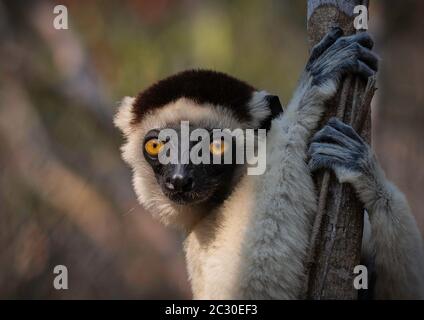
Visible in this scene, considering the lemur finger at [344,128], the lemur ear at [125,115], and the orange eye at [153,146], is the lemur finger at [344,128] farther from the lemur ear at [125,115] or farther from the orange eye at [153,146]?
the lemur ear at [125,115]

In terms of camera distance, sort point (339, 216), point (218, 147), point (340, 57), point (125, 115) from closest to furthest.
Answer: point (339, 216), point (340, 57), point (218, 147), point (125, 115)

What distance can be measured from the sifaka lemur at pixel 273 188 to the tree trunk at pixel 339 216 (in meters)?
0.05

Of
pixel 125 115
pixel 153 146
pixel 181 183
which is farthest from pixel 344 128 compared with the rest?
pixel 125 115

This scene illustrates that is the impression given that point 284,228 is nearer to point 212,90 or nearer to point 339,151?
point 339,151

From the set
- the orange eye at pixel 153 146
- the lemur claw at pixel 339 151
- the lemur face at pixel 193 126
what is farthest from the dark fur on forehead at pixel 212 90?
the lemur claw at pixel 339 151

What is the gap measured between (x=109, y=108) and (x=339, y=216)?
7263mm

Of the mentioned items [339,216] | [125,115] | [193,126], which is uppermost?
[125,115]

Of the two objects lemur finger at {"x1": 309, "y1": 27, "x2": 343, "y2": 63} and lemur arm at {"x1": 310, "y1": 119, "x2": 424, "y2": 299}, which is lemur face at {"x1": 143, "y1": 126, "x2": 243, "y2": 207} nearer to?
lemur arm at {"x1": 310, "y1": 119, "x2": 424, "y2": 299}

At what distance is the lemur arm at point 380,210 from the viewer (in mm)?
3094

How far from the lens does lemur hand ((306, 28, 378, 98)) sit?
3.18 metres

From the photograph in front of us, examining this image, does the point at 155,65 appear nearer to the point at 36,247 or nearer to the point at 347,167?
the point at 36,247

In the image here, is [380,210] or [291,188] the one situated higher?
[291,188]

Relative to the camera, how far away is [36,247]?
6.96 metres

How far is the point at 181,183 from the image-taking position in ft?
11.4
